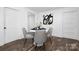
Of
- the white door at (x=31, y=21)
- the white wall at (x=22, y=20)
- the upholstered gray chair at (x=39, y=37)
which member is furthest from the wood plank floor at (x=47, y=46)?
the white door at (x=31, y=21)

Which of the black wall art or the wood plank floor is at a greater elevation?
the black wall art

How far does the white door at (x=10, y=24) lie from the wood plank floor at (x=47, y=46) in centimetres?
12

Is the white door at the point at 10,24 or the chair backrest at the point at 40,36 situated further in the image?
the chair backrest at the point at 40,36

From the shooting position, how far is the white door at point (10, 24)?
2012 millimetres

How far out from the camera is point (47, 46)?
6.77ft

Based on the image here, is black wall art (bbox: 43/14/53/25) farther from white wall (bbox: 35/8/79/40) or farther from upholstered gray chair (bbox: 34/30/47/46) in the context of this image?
upholstered gray chair (bbox: 34/30/47/46)

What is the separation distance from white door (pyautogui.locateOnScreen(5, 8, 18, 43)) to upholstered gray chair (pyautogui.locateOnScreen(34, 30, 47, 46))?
1.42 feet

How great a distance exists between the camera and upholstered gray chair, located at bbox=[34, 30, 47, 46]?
2107mm

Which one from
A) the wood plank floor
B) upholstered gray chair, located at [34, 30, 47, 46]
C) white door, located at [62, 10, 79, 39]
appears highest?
white door, located at [62, 10, 79, 39]

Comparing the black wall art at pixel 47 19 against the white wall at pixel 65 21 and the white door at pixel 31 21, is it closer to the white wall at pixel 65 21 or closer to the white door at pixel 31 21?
the white wall at pixel 65 21

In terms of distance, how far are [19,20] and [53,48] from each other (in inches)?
35.4

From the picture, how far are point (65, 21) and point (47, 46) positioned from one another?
63cm

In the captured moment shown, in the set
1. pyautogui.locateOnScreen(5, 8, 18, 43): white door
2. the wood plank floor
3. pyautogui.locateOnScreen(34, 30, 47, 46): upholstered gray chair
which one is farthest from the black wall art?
pyautogui.locateOnScreen(5, 8, 18, 43): white door

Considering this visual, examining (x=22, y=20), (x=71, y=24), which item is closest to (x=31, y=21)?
(x=22, y=20)
